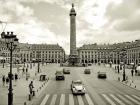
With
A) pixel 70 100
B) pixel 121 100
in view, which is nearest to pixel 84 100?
pixel 70 100

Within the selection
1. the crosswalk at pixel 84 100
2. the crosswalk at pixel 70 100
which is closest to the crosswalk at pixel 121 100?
the crosswalk at pixel 84 100

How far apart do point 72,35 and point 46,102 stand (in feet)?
322

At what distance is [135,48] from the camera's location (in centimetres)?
18338

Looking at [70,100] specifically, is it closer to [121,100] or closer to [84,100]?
[84,100]

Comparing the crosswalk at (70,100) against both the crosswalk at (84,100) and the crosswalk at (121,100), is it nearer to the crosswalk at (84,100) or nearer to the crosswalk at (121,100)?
the crosswalk at (84,100)

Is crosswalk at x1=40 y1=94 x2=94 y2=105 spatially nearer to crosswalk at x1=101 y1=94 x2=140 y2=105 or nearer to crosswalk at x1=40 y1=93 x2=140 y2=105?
crosswalk at x1=40 y1=93 x2=140 y2=105

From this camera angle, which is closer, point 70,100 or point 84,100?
point 70,100

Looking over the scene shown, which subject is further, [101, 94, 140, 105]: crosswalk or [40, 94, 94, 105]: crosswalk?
[101, 94, 140, 105]: crosswalk

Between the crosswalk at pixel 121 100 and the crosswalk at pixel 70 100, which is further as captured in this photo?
the crosswalk at pixel 121 100

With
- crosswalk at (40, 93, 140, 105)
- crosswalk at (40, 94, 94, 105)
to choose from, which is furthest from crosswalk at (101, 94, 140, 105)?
crosswalk at (40, 94, 94, 105)

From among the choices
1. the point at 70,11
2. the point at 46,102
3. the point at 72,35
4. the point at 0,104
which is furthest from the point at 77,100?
the point at 70,11

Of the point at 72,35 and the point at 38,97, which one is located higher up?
the point at 72,35

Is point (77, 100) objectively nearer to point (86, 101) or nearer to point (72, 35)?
point (86, 101)

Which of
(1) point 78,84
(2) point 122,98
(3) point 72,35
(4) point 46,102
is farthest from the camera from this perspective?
(3) point 72,35
